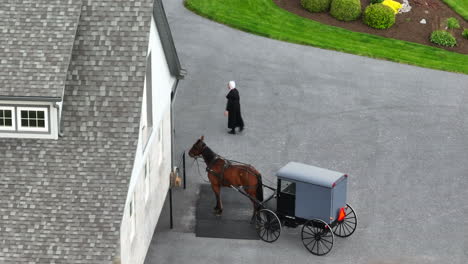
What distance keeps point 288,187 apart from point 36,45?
Result: 8.26 m

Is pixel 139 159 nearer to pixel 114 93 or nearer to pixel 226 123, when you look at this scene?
pixel 114 93

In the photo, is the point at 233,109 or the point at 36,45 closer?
the point at 36,45

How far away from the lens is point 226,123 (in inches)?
1421

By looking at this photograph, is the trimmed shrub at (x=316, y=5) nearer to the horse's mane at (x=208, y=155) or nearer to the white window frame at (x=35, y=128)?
the horse's mane at (x=208, y=155)

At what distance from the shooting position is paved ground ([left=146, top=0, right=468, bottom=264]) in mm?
28859

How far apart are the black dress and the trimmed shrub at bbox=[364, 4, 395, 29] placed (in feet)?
42.8

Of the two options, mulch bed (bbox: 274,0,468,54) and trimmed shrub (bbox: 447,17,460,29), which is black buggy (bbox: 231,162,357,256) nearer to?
mulch bed (bbox: 274,0,468,54)

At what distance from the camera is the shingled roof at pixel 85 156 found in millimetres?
22734

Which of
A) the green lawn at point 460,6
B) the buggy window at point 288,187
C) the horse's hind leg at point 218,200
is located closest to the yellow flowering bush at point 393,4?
the green lawn at point 460,6

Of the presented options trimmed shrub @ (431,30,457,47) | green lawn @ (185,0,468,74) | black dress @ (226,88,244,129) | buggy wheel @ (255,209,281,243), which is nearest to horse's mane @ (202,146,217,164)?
buggy wheel @ (255,209,281,243)

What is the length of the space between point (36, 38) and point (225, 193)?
9.60 m

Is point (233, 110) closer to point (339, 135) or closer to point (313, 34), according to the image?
point (339, 135)

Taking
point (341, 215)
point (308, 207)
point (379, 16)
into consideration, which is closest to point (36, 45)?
point (308, 207)

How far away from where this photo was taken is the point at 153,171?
28.6 meters
